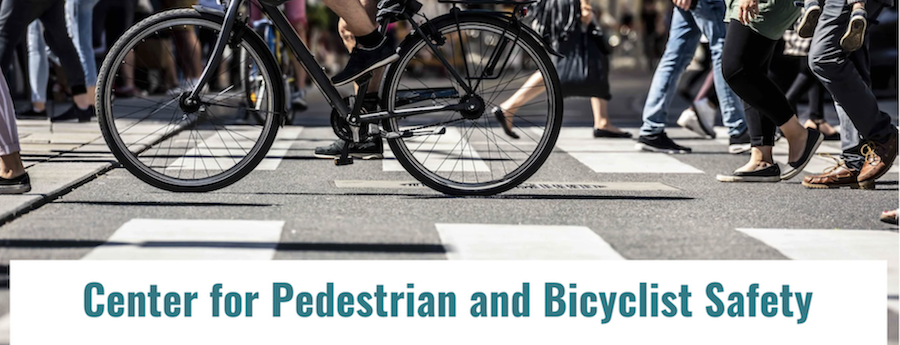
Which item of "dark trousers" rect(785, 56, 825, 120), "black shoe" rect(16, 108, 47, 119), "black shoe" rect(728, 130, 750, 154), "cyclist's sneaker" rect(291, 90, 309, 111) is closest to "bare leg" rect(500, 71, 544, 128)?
"black shoe" rect(728, 130, 750, 154)

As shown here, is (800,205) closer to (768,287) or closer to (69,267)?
(768,287)

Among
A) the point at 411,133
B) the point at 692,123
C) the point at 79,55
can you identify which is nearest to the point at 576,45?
the point at 692,123

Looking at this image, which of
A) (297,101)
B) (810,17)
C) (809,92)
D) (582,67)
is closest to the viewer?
(810,17)

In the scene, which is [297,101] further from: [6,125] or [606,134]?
[6,125]

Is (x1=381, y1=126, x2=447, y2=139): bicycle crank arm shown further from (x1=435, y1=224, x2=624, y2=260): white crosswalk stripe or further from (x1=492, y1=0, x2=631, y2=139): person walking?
(x1=492, y1=0, x2=631, y2=139): person walking

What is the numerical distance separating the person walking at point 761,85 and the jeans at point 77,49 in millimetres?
5108

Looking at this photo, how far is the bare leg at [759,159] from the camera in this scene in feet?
21.7

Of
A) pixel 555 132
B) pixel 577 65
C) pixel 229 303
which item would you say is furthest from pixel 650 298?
pixel 577 65

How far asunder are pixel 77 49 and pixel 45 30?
1098 mm

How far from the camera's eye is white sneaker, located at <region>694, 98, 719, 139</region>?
9148 millimetres

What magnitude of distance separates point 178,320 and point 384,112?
7.79 ft

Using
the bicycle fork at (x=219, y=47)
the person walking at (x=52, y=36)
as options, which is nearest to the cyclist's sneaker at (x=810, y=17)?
the bicycle fork at (x=219, y=47)

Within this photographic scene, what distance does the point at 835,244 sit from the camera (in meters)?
4.60

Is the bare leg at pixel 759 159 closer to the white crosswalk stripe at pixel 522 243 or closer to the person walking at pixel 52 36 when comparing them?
the white crosswalk stripe at pixel 522 243
